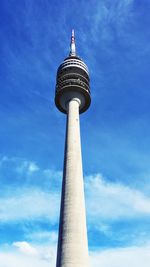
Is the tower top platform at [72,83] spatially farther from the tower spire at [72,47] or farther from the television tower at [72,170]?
the tower spire at [72,47]

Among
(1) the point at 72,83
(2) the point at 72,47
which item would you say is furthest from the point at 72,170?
(2) the point at 72,47

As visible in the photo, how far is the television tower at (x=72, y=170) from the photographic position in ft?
153

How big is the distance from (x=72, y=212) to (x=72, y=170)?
7.58m

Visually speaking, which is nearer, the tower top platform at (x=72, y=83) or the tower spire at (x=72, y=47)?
the tower top platform at (x=72, y=83)

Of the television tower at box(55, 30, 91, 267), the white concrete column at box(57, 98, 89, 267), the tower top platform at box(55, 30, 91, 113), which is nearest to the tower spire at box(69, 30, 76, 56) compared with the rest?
the television tower at box(55, 30, 91, 267)

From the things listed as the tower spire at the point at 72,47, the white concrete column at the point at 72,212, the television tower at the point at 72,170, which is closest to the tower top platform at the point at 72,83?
the television tower at the point at 72,170

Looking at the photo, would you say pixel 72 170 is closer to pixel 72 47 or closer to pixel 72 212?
pixel 72 212

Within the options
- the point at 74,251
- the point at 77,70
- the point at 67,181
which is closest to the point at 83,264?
the point at 74,251

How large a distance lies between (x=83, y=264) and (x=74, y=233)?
4467mm

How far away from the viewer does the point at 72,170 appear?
54250mm

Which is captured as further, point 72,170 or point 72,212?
point 72,170

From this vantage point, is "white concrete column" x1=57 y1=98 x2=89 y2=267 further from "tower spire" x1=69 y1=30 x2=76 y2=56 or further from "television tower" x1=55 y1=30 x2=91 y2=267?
"tower spire" x1=69 y1=30 x2=76 y2=56

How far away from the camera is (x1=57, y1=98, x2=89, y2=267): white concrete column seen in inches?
1811

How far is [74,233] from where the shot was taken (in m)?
47.6
